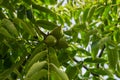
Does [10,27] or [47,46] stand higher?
[10,27]

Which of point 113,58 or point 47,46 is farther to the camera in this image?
point 113,58

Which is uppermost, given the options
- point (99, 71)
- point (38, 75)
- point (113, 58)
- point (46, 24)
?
point (46, 24)

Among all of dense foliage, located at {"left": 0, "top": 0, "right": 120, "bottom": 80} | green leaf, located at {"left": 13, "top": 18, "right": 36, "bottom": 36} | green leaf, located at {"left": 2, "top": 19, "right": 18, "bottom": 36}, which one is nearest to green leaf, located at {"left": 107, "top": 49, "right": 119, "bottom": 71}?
dense foliage, located at {"left": 0, "top": 0, "right": 120, "bottom": 80}

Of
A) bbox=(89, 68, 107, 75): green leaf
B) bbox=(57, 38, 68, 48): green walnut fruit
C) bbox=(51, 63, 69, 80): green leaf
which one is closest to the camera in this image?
bbox=(51, 63, 69, 80): green leaf

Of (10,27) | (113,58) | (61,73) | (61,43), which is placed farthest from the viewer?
(113,58)

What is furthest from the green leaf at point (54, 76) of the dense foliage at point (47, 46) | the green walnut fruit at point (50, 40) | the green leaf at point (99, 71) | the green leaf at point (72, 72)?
the green leaf at point (99, 71)

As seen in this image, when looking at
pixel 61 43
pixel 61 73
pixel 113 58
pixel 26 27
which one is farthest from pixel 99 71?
pixel 61 73

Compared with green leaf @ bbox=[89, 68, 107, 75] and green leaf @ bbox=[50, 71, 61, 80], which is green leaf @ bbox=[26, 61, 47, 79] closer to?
green leaf @ bbox=[50, 71, 61, 80]

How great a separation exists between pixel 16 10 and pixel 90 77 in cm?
65

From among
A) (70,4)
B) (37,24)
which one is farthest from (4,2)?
(70,4)

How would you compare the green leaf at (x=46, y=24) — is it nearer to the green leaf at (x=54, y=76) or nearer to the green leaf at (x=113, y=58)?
the green leaf at (x=113, y=58)

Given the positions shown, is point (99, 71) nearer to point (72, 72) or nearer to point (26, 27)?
point (72, 72)

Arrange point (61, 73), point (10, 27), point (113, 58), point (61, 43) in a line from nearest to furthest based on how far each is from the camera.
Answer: point (61, 73), point (10, 27), point (61, 43), point (113, 58)

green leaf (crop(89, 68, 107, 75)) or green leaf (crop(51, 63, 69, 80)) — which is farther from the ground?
green leaf (crop(51, 63, 69, 80))
